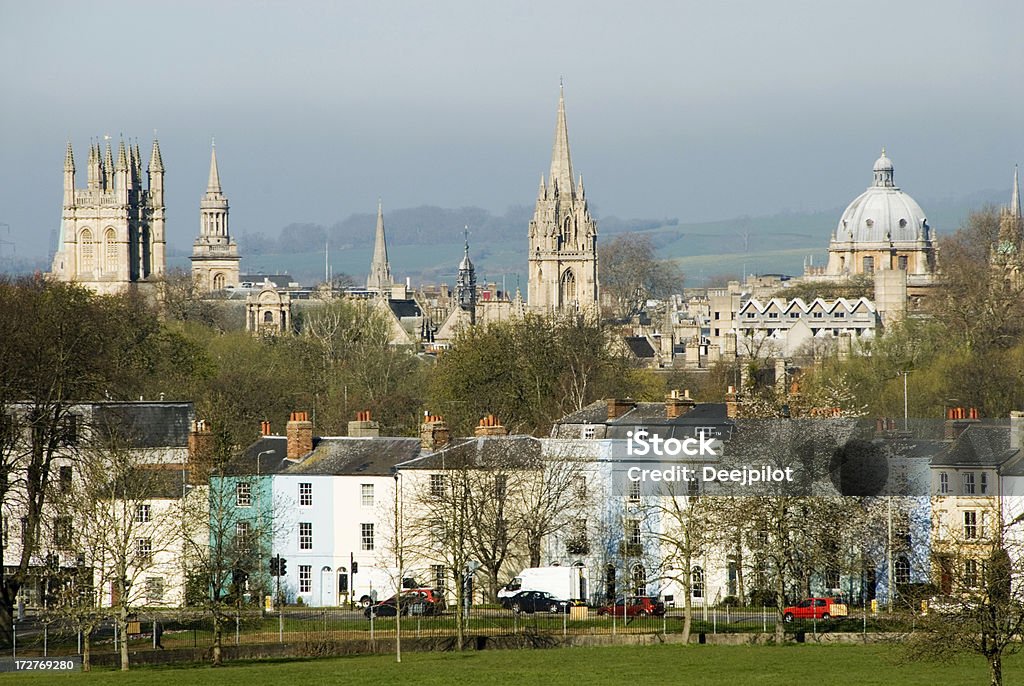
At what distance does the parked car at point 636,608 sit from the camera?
59094 mm

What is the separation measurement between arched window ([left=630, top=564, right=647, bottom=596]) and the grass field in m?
7.47

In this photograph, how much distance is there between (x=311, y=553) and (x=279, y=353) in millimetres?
61995

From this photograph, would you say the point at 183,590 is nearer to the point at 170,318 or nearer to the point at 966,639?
the point at 966,639

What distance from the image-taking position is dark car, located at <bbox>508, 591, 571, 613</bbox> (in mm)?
61125

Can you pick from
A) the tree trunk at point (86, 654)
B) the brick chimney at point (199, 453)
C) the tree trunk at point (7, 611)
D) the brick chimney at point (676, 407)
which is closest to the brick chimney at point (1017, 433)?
the brick chimney at point (676, 407)

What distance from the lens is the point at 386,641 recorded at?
54.5 meters

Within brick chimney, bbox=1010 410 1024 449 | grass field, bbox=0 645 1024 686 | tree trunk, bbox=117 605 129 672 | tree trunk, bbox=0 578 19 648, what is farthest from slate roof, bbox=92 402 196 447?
brick chimney, bbox=1010 410 1024 449

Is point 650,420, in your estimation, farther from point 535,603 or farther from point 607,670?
point 607,670

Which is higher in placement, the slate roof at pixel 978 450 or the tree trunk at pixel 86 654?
the slate roof at pixel 978 450

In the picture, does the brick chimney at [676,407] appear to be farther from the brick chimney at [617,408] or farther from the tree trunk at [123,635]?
the tree trunk at [123,635]

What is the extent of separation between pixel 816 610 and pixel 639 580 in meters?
5.20

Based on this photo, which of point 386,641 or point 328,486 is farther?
point 328,486

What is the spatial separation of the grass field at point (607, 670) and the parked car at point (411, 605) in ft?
21.9

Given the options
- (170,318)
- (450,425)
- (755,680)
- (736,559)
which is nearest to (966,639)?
(755,680)
